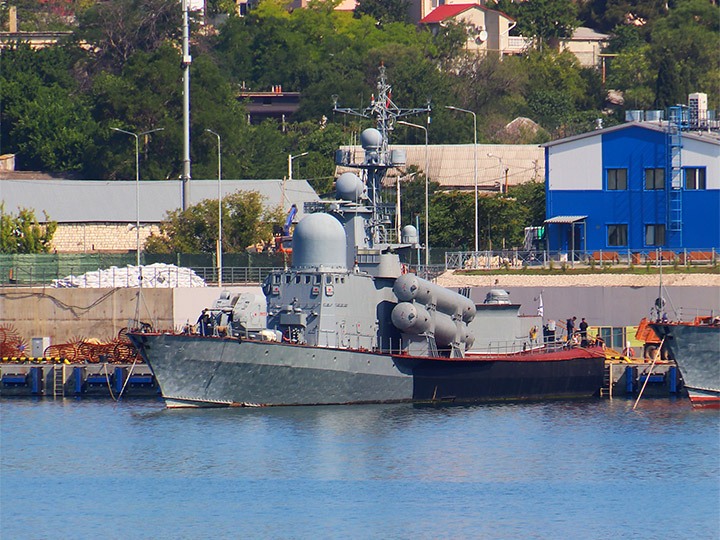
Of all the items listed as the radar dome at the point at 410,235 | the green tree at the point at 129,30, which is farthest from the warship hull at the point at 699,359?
the green tree at the point at 129,30

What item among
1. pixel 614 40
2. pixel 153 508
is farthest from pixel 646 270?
pixel 614 40

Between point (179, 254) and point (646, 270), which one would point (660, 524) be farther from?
point (179, 254)

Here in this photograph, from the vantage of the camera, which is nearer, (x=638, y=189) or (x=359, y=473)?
(x=359, y=473)

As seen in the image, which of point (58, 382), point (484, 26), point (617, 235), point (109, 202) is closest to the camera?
point (58, 382)

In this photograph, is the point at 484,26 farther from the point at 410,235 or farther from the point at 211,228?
the point at 410,235

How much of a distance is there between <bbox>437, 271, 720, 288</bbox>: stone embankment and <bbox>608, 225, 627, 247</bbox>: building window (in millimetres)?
7816

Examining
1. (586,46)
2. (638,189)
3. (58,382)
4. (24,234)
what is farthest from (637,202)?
(586,46)

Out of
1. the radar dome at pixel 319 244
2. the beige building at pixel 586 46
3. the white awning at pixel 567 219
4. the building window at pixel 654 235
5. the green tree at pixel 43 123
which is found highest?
the beige building at pixel 586 46

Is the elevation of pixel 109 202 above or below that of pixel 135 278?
above

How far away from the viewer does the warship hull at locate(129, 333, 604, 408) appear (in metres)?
51.6

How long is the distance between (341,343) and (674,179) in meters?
33.8

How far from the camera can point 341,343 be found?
53125mm

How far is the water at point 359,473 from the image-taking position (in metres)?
37.5

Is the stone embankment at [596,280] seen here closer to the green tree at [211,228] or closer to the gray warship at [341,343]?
the gray warship at [341,343]
